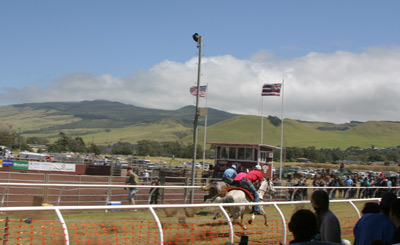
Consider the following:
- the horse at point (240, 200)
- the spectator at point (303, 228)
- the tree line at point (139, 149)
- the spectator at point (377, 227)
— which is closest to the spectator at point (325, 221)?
the spectator at point (377, 227)

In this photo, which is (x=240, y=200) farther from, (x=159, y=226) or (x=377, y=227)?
(x=377, y=227)

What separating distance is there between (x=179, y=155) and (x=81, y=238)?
122772mm

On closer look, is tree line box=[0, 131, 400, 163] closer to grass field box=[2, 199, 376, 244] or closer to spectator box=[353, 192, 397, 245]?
grass field box=[2, 199, 376, 244]

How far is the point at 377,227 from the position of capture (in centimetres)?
533

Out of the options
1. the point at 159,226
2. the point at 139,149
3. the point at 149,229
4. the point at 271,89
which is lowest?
the point at 149,229

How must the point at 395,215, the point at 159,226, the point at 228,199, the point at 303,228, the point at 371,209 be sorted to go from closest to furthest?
the point at 303,228 → the point at 395,215 → the point at 371,209 → the point at 159,226 → the point at 228,199

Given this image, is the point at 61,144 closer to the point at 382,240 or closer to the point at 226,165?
the point at 226,165

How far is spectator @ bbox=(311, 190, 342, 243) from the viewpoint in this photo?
5404 millimetres

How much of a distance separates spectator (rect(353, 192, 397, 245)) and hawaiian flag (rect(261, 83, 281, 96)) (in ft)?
99.4

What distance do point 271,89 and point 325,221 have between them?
3086 centimetres

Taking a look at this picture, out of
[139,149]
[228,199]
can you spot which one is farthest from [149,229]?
[139,149]

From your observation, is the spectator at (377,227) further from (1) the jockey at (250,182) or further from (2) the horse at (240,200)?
(1) the jockey at (250,182)

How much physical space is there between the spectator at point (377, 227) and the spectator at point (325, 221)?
28 centimetres

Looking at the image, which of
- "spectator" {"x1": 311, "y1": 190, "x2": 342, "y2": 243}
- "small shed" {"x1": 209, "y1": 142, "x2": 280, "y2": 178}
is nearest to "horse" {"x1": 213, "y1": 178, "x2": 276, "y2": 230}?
"spectator" {"x1": 311, "y1": 190, "x2": 342, "y2": 243}
